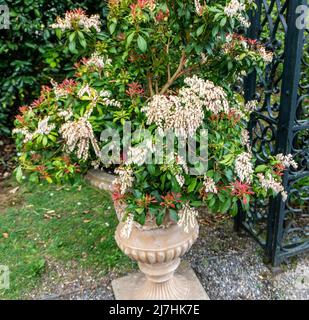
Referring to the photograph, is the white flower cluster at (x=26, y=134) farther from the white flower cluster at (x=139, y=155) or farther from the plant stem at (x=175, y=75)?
the plant stem at (x=175, y=75)

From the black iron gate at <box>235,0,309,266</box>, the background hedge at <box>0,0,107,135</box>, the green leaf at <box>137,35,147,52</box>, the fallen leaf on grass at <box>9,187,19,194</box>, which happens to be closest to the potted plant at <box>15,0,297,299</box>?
the green leaf at <box>137,35,147,52</box>

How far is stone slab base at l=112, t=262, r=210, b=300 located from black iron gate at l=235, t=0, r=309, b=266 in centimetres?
51

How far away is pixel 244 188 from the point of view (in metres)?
1.48

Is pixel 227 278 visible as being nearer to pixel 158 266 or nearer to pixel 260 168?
pixel 158 266

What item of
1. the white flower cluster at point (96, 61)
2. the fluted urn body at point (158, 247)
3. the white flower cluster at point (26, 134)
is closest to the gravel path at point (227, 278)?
the fluted urn body at point (158, 247)

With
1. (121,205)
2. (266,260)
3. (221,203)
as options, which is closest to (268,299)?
(266,260)

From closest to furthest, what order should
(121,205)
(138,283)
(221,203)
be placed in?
(221,203) < (121,205) < (138,283)

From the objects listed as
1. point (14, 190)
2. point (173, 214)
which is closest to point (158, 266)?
point (173, 214)

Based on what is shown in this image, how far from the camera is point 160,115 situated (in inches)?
53.9

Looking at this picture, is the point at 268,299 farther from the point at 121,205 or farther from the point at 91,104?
the point at 91,104

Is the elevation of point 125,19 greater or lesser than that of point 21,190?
greater

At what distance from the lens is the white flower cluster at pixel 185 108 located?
4.42 ft

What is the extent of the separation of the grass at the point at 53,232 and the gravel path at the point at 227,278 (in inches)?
3.9
